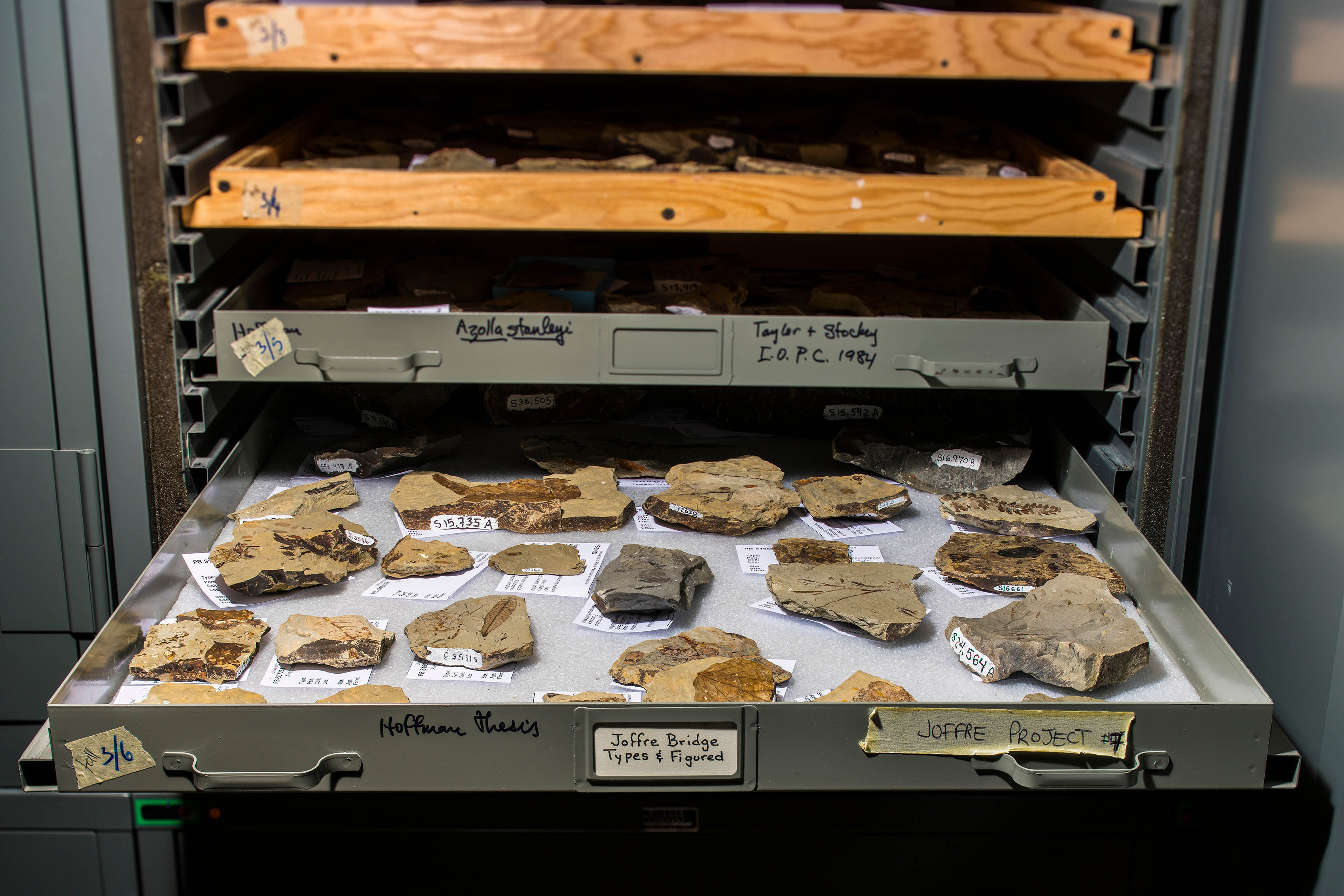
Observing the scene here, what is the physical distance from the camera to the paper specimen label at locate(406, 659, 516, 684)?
50.7 inches

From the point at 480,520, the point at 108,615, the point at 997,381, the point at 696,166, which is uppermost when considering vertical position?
the point at 696,166

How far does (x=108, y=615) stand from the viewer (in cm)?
161

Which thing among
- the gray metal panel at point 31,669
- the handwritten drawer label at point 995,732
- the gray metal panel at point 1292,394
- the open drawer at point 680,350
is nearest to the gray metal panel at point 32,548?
the gray metal panel at point 31,669

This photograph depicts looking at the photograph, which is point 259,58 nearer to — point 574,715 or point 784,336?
point 784,336

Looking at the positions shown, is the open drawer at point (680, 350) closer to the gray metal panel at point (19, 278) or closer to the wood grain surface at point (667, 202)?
the wood grain surface at point (667, 202)

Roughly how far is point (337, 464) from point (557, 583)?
1.77 ft

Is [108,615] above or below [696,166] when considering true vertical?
below

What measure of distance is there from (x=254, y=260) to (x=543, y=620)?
86cm

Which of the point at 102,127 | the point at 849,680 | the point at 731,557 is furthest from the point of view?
the point at 731,557

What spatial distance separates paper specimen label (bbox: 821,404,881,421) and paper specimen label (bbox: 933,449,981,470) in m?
0.22

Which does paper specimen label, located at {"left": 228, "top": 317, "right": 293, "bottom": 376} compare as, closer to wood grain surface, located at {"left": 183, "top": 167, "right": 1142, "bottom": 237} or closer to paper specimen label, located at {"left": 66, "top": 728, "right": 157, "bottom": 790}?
wood grain surface, located at {"left": 183, "top": 167, "right": 1142, "bottom": 237}

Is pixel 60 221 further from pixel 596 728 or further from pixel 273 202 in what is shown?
pixel 596 728

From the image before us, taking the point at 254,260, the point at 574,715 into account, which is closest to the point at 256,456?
the point at 254,260

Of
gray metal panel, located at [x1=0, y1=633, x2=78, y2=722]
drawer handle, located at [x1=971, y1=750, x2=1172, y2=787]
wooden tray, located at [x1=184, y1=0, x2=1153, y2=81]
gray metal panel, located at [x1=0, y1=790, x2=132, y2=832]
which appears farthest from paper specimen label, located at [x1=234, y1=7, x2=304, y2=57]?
drawer handle, located at [x1=971, y1=750, x2=1172, y2=787]
